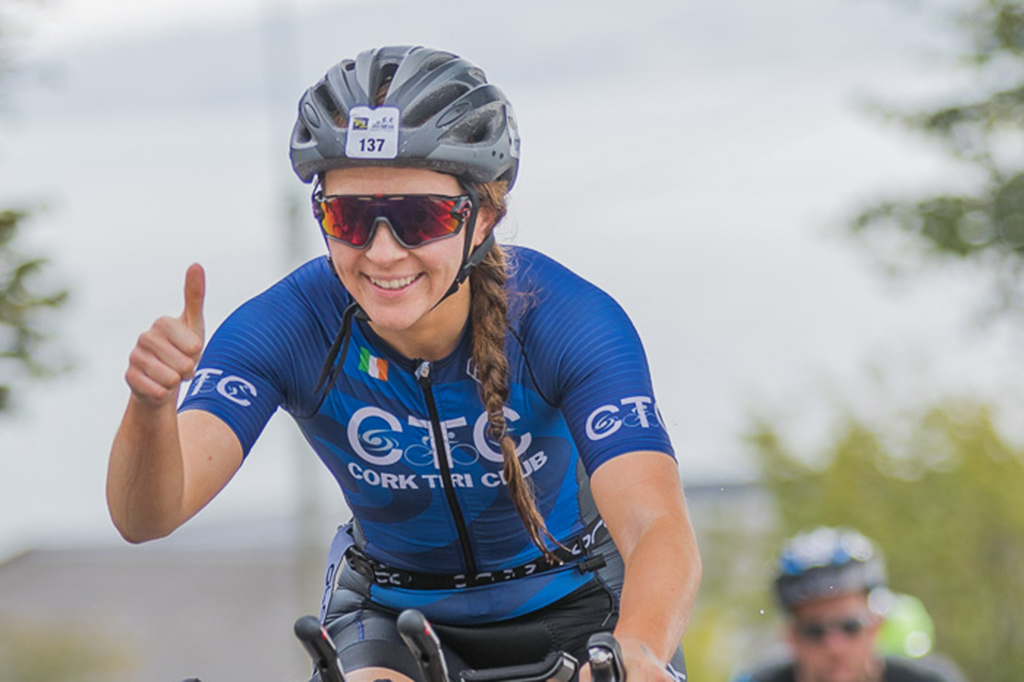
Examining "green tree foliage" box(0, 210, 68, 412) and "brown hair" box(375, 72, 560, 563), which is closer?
"brown hair" box(375, 72, 560, 563)

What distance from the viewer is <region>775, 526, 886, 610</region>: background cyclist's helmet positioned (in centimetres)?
717

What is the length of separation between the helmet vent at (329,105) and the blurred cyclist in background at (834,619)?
159 inches

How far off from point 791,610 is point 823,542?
0.45 meters

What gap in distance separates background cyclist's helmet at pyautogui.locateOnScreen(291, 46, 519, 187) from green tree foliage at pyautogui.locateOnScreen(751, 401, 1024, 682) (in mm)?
22970

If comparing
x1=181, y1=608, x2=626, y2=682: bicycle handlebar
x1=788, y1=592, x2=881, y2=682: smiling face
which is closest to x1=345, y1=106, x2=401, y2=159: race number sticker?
x1=181, y1=608, x2=626, y2=682: bicycle handlebar

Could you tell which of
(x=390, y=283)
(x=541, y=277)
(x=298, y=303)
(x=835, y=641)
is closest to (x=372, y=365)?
(x=298, y=303)

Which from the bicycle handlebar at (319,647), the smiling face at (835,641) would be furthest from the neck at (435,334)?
the smiling face at (835,641)

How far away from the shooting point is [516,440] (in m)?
4.06

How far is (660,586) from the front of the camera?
3.39 metres

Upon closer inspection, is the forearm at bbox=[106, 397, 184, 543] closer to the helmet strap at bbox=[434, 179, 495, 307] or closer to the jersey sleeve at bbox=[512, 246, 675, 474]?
the helmet strap at bbox=[434, 179, 495, 307]

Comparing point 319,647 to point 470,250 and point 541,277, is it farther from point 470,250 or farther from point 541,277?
point 541,277

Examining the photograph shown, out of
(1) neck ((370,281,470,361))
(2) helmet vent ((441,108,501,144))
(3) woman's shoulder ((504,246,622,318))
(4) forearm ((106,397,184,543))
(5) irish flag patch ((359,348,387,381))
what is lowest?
(4) forearm ((106,397,184,543))

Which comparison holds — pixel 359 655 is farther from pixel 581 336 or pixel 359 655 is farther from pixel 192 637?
pixel 192 637

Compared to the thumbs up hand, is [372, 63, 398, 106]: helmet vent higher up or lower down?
higher up
